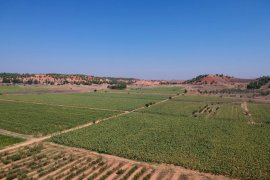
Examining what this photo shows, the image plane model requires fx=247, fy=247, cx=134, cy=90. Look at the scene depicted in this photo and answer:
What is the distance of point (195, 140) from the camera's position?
3244cm

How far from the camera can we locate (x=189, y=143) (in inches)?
1215

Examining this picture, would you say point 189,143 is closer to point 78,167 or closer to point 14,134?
point 78,167

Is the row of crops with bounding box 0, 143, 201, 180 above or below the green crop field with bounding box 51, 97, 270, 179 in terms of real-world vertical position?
below

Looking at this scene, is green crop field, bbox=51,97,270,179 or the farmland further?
green crop field, bbox=51,97,270,179

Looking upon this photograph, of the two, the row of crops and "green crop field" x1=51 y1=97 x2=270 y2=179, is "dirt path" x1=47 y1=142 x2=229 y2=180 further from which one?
"green crop field" x1=51 y1=97 x2=270 y2=179

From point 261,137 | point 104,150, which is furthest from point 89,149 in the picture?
point 261,137

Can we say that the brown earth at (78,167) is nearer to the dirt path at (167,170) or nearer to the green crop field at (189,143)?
the dirt path at (167,170)

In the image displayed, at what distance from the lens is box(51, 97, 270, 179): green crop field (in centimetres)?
2369

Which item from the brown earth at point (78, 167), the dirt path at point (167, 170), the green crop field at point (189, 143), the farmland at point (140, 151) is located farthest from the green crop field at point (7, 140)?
the dirt path at point (167, 170)

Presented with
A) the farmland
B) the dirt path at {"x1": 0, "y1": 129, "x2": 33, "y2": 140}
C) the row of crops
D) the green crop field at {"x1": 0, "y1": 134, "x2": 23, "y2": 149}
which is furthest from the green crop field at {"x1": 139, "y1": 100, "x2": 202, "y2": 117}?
the green crop field at {"x1": 0, "y1": 134, "x2": 23, "y2": 149}

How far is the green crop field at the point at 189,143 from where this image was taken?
77.7 feet

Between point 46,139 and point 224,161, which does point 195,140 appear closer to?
point 224,161

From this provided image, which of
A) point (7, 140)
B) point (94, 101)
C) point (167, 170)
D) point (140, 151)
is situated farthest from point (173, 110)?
point (167, 170)

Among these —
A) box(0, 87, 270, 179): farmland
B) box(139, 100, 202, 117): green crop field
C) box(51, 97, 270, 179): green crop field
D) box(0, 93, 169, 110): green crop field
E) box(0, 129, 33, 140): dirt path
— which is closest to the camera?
box(0, 87, 270, 179): farmland
